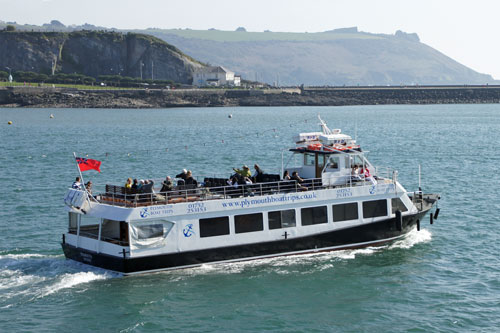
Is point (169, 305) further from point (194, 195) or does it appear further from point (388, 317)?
point (388, 317)

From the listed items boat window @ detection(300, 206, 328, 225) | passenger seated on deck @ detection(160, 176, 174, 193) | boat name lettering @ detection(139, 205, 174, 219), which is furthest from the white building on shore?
boat name lettering @ detection(139, 205, 174, 219)

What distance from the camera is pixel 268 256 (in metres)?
24.9

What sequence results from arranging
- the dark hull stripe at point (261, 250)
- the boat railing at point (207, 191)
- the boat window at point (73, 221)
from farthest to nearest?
the boat window at point (73, 221) → the boat railing at point (207, 191) → the dark hull stripe at point (261, 250)

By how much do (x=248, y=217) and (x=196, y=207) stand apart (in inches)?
79.4

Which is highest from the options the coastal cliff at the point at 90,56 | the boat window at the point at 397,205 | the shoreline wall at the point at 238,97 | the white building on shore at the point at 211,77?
the coastal cliff at the point at 90,56

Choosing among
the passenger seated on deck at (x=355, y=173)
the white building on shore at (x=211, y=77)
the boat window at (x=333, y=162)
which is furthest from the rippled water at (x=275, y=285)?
the white building on shore at (x=211, y=77)

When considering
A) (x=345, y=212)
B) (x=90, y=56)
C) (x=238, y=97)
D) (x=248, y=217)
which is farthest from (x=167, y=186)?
(x=90, y=56)

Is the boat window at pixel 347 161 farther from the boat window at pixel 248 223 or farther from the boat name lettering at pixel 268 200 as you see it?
the boat window at pixel 248 223

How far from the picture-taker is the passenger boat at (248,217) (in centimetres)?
2320

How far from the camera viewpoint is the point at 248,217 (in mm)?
24562

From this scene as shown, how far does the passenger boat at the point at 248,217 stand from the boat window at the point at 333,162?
4cm

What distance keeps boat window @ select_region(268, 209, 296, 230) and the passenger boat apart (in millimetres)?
37

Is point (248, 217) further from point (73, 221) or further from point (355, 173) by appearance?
point (73, 221)

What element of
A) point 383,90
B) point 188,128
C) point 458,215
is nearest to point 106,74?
point 383,90
